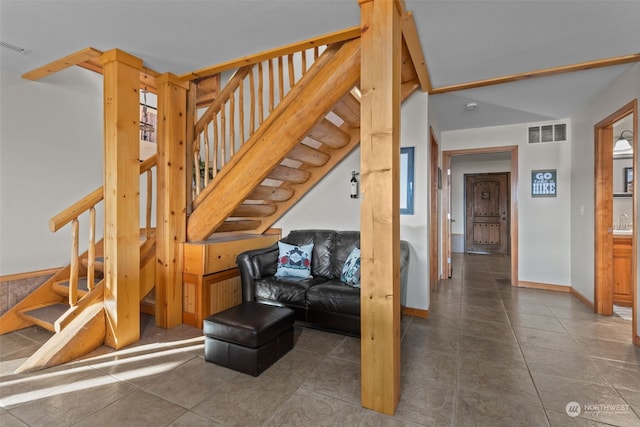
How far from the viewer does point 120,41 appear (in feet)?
7.75

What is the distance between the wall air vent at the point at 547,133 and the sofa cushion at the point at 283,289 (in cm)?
389

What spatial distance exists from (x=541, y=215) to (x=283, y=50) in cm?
430

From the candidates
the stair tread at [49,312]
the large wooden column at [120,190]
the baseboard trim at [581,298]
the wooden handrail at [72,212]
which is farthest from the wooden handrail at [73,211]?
the baseboard trim at [581,298]

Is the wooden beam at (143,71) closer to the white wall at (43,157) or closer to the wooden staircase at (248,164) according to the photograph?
the white wall at (43,157)

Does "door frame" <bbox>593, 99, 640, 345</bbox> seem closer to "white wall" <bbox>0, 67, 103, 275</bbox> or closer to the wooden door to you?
the wooden door

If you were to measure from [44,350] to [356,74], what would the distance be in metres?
3.12

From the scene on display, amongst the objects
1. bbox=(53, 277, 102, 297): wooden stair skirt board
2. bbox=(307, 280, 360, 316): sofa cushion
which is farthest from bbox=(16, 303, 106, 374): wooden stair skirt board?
bbox=(307, 280, 360, 316): sofa cushion

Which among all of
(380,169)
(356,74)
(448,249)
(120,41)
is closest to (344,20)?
(356,74)

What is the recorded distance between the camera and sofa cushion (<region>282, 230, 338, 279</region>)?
3414 millimetres

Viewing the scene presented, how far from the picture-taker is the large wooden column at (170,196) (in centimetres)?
296

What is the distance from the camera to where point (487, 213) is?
26.5 feet

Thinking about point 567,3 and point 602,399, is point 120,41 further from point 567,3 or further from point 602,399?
point 602,399

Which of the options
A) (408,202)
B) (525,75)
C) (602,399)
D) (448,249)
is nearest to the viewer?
(602,399)

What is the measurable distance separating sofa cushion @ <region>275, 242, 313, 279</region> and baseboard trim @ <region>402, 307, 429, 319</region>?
1128mm
